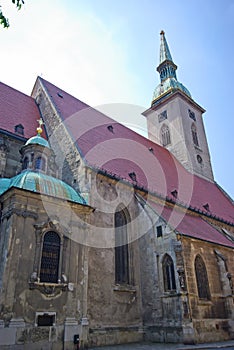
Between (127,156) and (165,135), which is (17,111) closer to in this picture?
(127,156)

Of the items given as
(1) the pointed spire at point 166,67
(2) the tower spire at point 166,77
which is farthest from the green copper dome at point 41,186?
(1) the pointed spire at point 166,67

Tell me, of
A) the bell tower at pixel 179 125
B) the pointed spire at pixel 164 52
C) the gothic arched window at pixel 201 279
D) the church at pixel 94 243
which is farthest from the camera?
the pointed spire at pixel 164 52

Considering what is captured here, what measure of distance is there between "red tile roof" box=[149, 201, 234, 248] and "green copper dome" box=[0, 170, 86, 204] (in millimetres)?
4171

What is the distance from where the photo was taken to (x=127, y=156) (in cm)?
1673

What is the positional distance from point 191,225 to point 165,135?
14048 millimetres

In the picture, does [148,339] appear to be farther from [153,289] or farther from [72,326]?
[72,326]

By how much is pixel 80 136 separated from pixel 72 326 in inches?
340

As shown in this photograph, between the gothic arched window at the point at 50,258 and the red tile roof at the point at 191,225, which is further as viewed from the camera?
the red tile roof at the point at 191,225

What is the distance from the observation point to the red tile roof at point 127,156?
14523mm

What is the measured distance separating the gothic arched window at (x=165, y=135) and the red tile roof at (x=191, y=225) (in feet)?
36.2

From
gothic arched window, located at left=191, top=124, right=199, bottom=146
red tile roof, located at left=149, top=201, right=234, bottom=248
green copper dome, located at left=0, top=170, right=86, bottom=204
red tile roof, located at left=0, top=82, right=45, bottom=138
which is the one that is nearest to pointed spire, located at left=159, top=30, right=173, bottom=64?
gothic arched window, located at left=191, top=124, right=199, bottom=146

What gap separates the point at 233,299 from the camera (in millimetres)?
12555

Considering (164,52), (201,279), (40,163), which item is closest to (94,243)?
(40,163)

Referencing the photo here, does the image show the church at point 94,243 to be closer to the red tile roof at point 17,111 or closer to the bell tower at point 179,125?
the red tile roof at point 17,111
